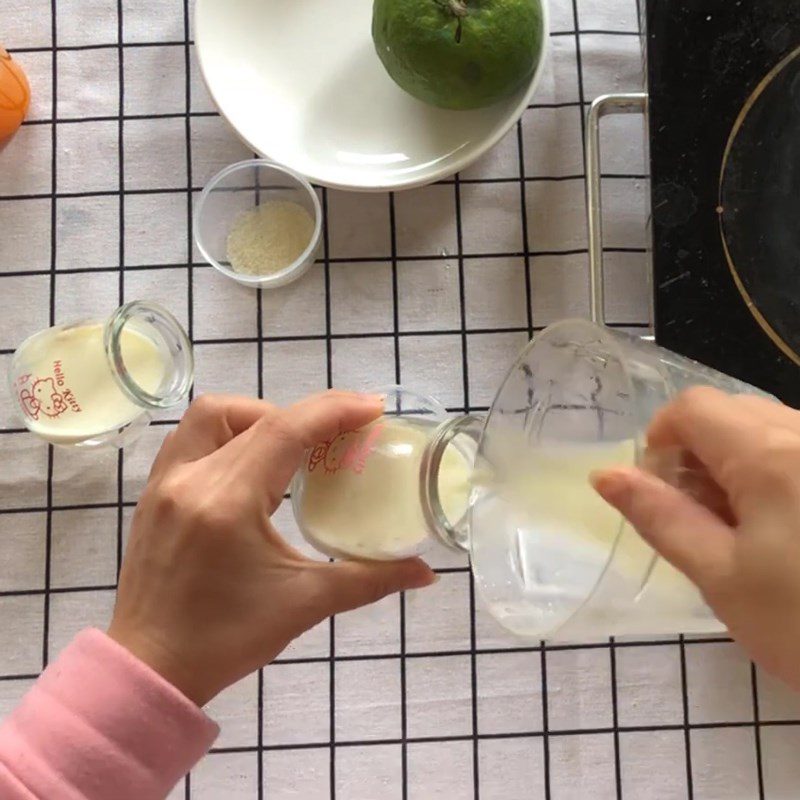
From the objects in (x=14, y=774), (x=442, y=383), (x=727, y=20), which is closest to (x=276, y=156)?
(x=442, y=383)

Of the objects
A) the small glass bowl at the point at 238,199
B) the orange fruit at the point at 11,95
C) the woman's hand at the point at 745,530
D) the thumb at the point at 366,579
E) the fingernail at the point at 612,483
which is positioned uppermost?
the orange fruit at the point at 11,95

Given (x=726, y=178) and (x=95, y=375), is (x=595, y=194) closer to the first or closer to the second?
(x=726, y=178)

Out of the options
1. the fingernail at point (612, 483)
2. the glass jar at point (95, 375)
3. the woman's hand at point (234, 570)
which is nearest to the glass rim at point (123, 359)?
the glass jar at point (95, 375)

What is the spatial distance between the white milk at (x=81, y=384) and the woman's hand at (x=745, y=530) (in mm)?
401

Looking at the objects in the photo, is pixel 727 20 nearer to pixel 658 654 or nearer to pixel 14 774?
pixel 658 654

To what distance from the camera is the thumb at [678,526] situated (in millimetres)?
354

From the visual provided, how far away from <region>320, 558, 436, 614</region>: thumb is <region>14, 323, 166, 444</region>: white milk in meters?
0.23

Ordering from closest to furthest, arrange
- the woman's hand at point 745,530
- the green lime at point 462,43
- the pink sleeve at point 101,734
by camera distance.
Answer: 1. the woman's hand at point 745,530
2. the pink sleeve at point 101,734
3. the green lime at point 462,43

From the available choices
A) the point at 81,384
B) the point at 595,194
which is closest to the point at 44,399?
the point at 81,384

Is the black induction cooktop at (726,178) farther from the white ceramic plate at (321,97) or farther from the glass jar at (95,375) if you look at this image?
the glass jar at (95,375)

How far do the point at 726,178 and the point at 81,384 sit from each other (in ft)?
1.57

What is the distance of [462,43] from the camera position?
2.02 ft

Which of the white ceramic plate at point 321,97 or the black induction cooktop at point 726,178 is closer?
the black induction cooktop at point 726,178

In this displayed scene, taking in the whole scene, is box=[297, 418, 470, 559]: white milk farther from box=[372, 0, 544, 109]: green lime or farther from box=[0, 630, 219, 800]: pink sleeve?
box=[372, 0, 544, 109]: green lime
